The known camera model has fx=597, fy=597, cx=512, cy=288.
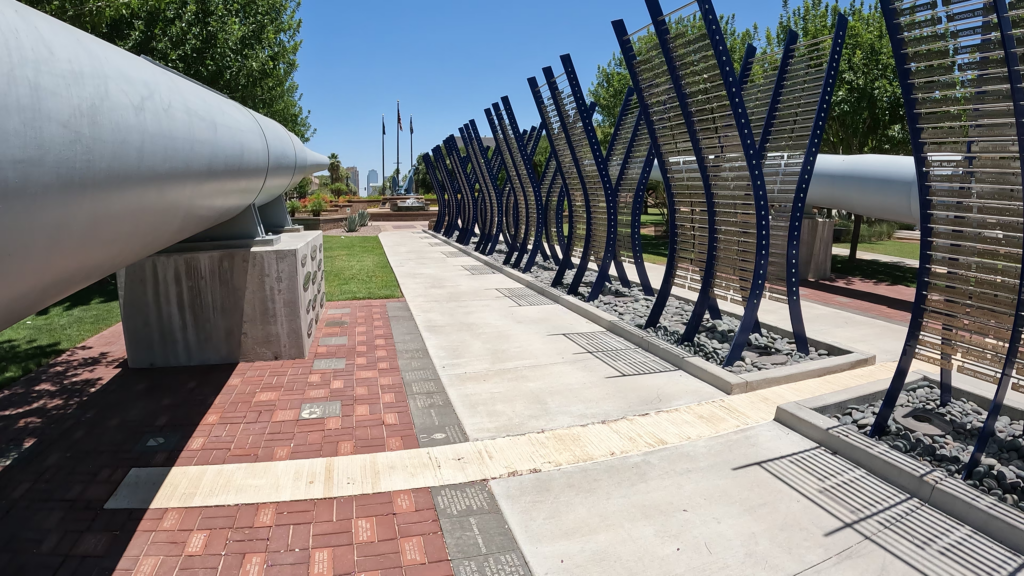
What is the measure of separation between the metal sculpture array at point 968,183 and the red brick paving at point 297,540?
3412 millimetres

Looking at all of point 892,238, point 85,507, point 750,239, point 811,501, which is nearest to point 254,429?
point 85,507

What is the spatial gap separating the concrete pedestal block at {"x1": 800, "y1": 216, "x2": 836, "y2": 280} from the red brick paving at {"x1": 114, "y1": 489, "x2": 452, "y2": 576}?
10753 millimetres

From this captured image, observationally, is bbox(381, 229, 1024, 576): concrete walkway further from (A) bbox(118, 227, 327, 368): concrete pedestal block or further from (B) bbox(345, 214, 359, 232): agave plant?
(B) bbox(345, 214, 359, 232): agave plant

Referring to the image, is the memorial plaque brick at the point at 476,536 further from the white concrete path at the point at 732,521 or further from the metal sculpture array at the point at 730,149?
the metal sculpture array at the point at 730,149

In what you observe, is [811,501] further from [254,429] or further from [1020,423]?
[254,429]

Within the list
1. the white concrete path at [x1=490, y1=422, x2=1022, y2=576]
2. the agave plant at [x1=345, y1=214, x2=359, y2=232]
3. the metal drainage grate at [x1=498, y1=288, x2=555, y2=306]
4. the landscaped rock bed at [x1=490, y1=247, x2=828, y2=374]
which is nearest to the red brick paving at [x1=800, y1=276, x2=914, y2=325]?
the landscaped rock bed at [x1=490, y1=247, x2=828, y2=374]

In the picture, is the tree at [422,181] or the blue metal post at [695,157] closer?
the blue metal post at [695,157]

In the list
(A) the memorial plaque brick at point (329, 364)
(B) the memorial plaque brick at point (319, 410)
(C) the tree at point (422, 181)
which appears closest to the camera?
(B) the memorial plaque brick at point (319, 410)

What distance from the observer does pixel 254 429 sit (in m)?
4.62

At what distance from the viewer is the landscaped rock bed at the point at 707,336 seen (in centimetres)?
614

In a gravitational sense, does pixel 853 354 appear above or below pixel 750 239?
below

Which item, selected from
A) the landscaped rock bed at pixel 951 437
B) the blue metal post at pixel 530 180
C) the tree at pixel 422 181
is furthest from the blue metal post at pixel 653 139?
the tree at pixel 422 181

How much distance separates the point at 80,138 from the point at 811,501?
12.9 feet

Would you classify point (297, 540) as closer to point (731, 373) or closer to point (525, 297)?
point (731, 373)
